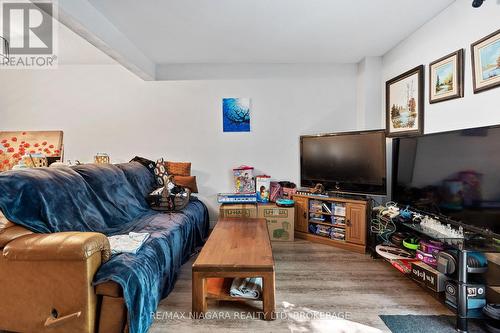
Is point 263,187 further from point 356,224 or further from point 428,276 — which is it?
point 428,276

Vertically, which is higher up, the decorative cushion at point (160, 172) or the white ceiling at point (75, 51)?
the white ceiling at point (75, 51)

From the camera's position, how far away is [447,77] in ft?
7.17

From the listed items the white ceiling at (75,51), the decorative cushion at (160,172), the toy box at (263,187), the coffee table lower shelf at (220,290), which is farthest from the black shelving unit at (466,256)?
the white ceiling at (75,51)

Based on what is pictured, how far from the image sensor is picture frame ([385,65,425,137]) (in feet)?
8.39

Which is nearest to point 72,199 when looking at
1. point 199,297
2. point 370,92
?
point 199,297

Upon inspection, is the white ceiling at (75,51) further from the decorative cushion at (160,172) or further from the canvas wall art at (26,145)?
the decorative cushion at (160,172)

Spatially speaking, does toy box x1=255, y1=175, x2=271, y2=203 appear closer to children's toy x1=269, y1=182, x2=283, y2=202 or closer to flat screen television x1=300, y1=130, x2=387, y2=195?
children's toy x1=269, y1=182, x2=283, y2=202

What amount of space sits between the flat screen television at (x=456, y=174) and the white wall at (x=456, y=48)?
0.31m

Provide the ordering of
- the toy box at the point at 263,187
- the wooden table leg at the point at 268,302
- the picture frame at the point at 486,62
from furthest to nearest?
1. the toy box at the point at 263,187
2. the picture frame at the point at 486,62
3. the wooden table leg at the point at 268,302

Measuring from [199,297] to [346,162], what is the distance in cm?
229

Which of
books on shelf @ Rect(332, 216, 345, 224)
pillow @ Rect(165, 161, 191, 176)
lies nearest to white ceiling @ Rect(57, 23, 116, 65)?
pillow @ Rect(165, 161, 191, 176)

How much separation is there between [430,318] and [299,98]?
2.85 meters

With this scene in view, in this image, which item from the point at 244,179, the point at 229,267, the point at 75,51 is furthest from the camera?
the point at 244,179

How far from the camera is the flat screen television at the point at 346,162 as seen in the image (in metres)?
2.73
